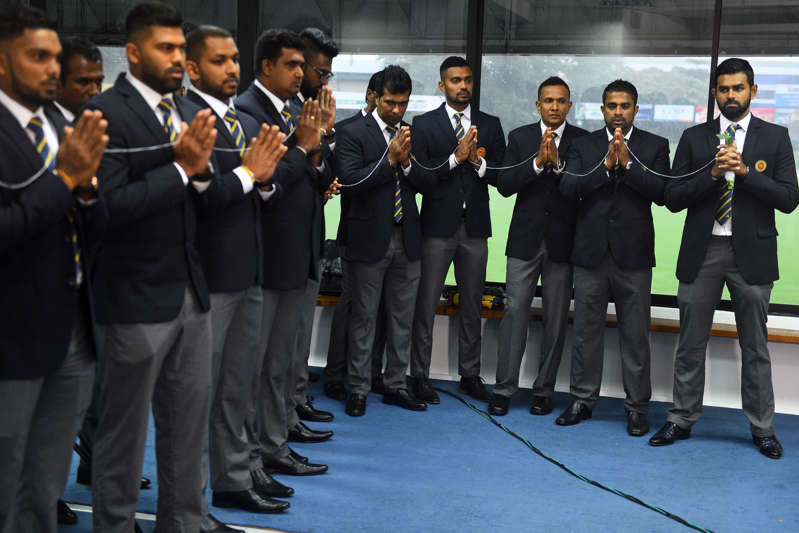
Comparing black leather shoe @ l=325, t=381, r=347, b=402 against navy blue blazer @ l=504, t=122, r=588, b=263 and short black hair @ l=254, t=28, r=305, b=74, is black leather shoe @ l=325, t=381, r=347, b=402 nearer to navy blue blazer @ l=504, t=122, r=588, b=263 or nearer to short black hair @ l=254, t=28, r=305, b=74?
navy blue blazer @ l=504, t=122, r=588, b=263

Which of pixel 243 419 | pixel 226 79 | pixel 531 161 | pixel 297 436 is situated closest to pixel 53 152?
pixel 226 79

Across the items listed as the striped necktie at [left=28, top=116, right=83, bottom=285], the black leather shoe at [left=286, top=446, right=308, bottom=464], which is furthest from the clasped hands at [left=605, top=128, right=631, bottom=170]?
the striped necktie at [left=28, top=116, right=83, bottom=285]

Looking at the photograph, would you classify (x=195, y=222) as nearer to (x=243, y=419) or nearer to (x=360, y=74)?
(x=243, y=419)

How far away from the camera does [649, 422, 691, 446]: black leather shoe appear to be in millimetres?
4414

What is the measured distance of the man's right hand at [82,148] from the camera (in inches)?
83.4

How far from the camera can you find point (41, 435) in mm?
2262

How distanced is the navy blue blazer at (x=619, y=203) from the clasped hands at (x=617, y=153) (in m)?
0.06

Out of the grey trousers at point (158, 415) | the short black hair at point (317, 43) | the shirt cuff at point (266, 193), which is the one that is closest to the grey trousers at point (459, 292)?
the short black hair at point (317, 43)

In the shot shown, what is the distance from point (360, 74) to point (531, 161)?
1622mm

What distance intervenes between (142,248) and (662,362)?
3566 millimetres

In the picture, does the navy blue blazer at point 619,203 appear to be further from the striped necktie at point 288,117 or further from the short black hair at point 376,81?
the striped necktie at point 288,117

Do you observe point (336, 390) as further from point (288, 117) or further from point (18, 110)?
point (18, 110)

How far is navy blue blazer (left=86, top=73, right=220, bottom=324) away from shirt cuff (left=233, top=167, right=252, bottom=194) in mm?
304

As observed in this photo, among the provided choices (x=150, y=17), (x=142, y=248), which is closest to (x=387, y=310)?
(x=142, y=248)
